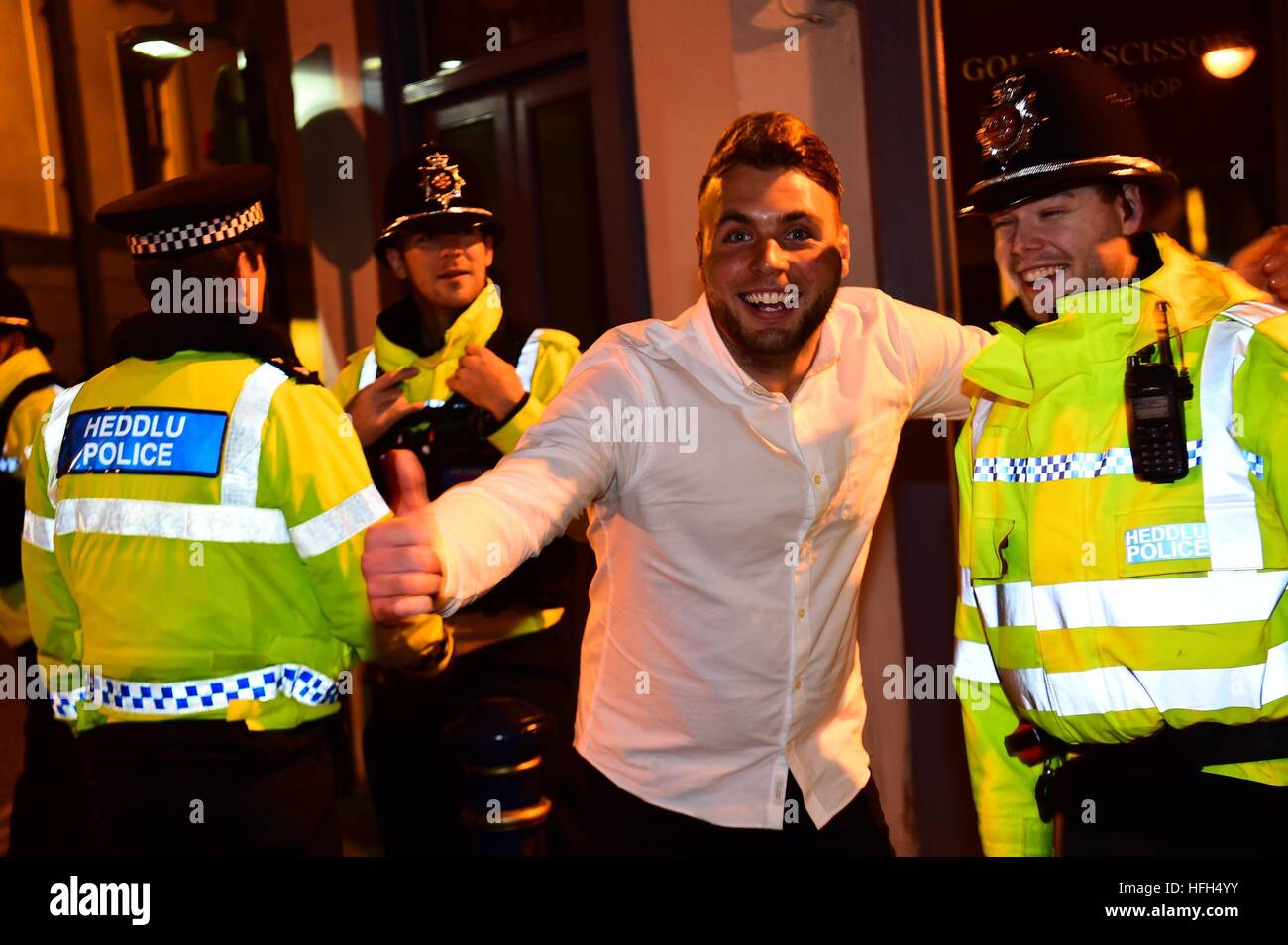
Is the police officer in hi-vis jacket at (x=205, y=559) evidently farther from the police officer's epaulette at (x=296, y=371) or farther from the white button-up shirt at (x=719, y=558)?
the white button-up shirt at (x=719, y=558)

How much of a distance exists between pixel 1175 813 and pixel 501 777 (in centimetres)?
146

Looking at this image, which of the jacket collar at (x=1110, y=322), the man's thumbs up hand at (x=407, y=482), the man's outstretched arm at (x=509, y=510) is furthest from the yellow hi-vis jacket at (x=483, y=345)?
the jacket collar at (x=1110, y=322)

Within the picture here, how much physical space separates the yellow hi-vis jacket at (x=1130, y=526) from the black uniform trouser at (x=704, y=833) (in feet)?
2.08

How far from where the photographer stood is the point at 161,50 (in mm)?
6574

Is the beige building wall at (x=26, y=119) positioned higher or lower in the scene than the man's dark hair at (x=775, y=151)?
higher

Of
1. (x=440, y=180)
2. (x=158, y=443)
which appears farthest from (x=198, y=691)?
(x=440, y=180)

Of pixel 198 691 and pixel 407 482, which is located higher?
pixel 407 482

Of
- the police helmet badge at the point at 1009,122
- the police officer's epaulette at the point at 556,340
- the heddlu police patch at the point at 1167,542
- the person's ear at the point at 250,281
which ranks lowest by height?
the heddlu police patch at the point at 1167,542

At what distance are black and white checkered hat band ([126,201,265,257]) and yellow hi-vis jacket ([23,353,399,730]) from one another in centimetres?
27

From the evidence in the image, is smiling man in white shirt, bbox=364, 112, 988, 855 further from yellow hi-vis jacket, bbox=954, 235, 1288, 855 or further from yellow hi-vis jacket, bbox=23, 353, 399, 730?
yellow hi-vis jacket, bbox=23, 353, 399, 730

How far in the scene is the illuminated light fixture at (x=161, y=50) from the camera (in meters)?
6.49

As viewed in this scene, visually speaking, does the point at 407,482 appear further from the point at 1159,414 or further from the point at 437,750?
the point at 437,750

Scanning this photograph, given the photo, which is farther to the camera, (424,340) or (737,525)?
(424,340)

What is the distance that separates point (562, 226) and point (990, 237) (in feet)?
6.18
